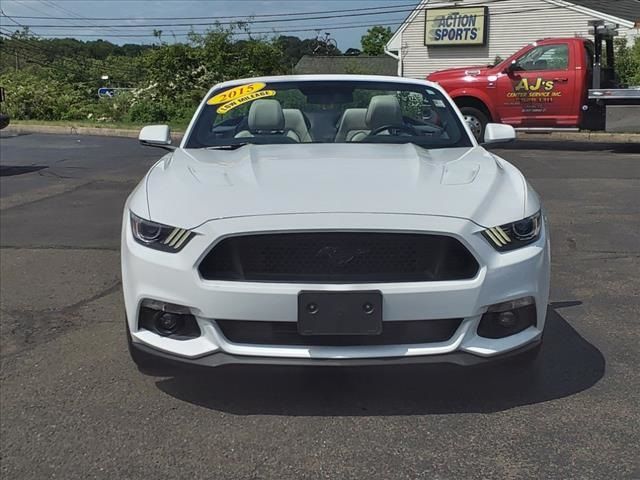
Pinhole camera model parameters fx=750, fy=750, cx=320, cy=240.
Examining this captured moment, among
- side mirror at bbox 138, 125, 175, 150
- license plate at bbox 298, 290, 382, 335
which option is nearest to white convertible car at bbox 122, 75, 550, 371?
license plate at bbox 298, 290, 382, 335

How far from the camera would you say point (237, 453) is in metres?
3.01

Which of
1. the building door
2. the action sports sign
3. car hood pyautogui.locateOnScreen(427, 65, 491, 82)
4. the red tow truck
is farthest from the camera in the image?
the action sports sign

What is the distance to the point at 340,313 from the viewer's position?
117 inches

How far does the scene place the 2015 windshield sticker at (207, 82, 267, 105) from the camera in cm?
493

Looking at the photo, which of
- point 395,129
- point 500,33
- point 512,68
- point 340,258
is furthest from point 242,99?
point 500,33

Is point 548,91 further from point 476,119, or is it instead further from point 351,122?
point 351,122

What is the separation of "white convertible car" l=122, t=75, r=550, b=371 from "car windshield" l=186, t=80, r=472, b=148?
119 centimetres

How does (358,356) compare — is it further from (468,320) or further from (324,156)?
(324,156)

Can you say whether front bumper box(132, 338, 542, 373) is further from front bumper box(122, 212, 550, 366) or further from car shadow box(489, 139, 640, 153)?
car shadow box(489, 139, 640, 153)

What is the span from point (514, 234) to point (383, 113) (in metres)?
1.79

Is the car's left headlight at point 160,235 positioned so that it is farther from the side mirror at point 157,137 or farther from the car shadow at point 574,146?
the car shadow at point 574,146

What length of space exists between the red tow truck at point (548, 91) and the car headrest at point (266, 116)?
33.4ft

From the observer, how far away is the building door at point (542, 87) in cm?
1418

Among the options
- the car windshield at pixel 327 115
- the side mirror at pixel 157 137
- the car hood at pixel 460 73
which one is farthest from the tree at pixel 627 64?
the side mirror at pixel 157 137
